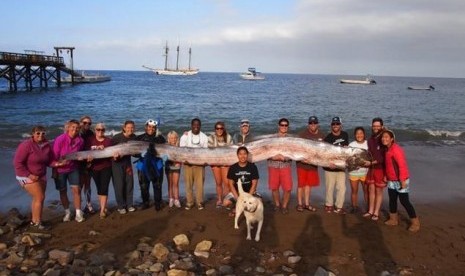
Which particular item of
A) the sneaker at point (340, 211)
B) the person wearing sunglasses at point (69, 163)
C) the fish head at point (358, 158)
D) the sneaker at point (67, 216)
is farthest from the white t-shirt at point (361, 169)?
the sneaker at point (67, 216)

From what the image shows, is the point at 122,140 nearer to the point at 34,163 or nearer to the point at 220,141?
the point at 34,163

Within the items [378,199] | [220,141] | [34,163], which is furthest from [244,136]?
[34,163]

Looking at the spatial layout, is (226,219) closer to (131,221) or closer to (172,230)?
(172,230)

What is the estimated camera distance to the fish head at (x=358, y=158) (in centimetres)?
764

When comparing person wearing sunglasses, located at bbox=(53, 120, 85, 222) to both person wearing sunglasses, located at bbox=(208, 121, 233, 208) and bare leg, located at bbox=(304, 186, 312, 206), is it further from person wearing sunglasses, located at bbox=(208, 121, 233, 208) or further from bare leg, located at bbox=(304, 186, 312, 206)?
bare leg, located at bbox=(304, 186, 312, 206)

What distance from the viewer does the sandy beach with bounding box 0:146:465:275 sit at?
604cm

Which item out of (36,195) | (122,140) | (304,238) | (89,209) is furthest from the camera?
(89,209)

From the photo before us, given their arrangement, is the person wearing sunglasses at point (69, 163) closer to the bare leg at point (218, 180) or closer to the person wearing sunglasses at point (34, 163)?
the person wearing sunglasses at point (34, 163)

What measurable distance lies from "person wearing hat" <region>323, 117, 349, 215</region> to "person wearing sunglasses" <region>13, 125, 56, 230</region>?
5.12 meters

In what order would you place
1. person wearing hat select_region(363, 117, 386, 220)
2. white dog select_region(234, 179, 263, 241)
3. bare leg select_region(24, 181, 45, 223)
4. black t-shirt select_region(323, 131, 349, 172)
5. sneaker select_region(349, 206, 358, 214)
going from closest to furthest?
1. white dog select_region(234, 179, 263, 241)
2. bare leg select_region(24, 181, 45, 223)
3. person wearing hat select_region(363, 117, 386, 220)
4. black t-shirt select_region(323, 131, 349, 172)
5. sneaker select_region(349, 206, 358, 214)

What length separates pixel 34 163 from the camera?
7020 mm

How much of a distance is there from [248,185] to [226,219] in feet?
2.88

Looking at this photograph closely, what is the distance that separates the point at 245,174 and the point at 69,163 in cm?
317

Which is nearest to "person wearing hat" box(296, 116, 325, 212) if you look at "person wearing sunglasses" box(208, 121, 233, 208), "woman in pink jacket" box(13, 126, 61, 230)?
"person wearing sunglasses" box(208, 121, 233, 208)
